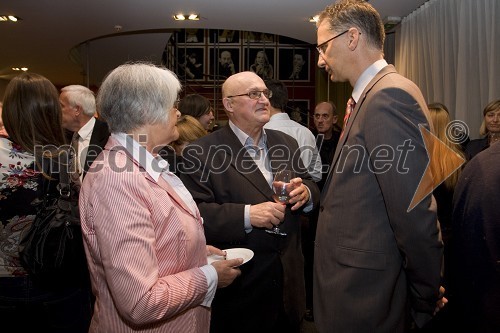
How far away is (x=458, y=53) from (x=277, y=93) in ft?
7.71

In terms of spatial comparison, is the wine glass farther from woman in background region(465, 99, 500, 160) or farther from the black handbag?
woman in background region(465, 99, 500, 160)

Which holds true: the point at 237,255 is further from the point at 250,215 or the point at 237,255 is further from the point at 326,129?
the point at 326,129

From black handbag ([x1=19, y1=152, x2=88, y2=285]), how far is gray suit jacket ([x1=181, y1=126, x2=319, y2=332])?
572 mm

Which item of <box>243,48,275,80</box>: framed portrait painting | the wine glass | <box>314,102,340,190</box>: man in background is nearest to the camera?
the wine glass

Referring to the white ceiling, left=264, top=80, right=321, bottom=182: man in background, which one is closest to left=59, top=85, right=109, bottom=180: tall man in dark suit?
left=264, top=80, right=321, bottom=182: man in background

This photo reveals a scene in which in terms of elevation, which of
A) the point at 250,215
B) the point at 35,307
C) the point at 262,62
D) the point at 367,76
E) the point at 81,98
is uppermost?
the point at 262,62

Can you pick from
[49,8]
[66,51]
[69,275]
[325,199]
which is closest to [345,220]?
[325,199]

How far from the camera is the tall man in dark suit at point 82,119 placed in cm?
351

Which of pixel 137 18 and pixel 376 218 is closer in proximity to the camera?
pixel 376 218

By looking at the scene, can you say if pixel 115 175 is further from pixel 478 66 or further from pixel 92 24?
pixel 92 24

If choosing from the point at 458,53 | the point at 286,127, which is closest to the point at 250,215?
the point at 286,127

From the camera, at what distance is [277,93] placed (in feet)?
10.8

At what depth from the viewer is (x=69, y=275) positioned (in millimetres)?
1798

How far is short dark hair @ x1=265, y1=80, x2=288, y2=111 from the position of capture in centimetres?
327
